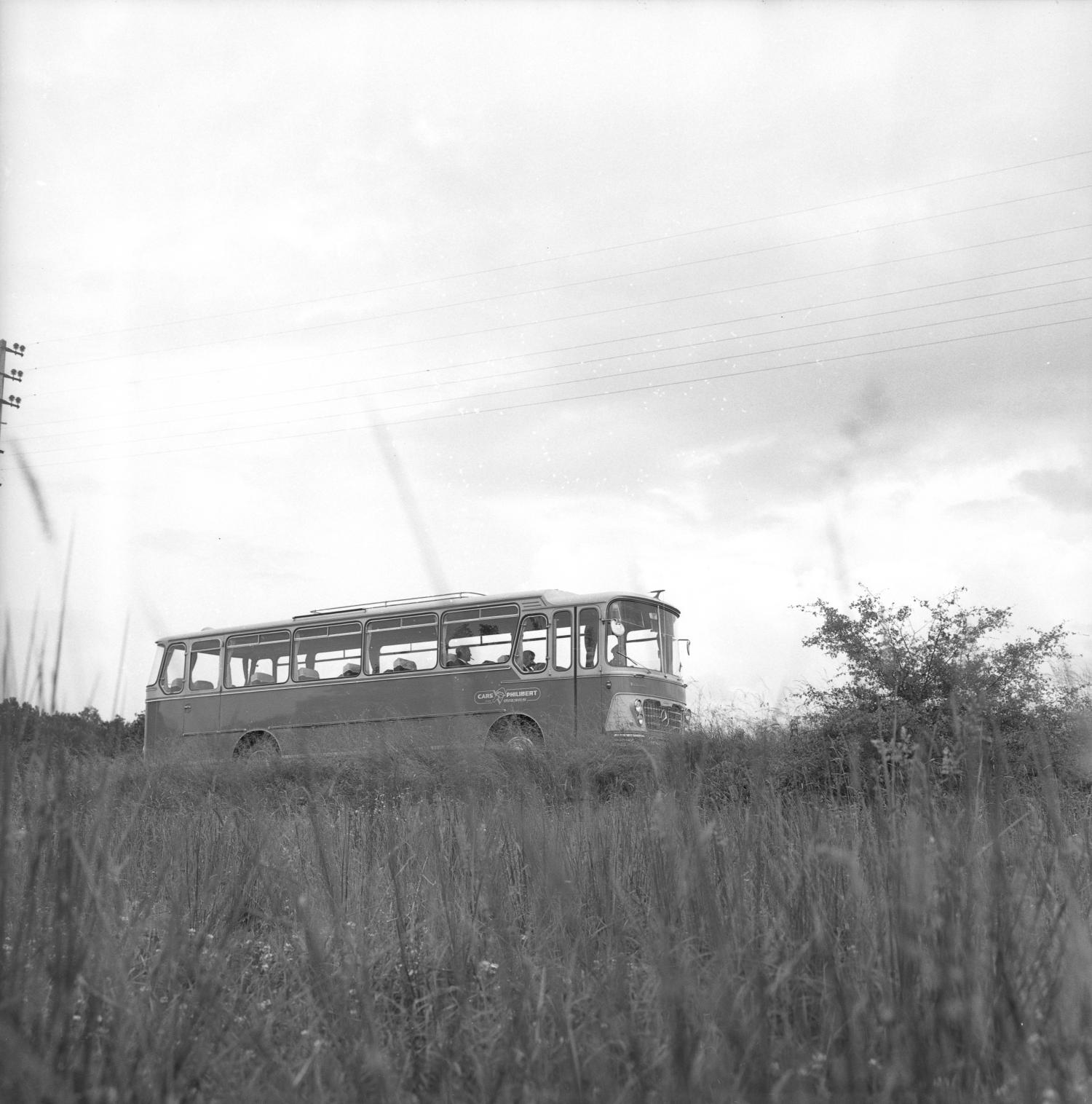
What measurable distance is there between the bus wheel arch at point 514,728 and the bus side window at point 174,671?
613 cm

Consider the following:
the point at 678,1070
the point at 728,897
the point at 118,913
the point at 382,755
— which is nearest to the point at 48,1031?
the point at 678,1070

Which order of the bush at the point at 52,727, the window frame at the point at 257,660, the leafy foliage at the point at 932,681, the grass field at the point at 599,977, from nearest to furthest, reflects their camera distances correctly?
the grass field at the point at 599,977 → the bush at the point at 52,727 → the leafy foliage at the point at 932,681 → the window frame at the point at 257,660

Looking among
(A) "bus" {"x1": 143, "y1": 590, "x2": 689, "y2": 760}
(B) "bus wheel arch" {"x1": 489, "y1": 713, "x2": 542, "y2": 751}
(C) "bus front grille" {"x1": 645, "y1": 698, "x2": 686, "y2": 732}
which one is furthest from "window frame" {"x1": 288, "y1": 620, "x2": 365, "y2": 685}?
(C) "bus front grille" {"x1": 645, "y1": 698, "x2": 686, "y2": 732}

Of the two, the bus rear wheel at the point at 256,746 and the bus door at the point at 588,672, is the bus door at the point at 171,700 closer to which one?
the bus rear wheel at the point at 256,746

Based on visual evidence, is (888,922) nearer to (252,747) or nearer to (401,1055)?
(401,1055)

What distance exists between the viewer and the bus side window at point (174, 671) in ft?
57.0

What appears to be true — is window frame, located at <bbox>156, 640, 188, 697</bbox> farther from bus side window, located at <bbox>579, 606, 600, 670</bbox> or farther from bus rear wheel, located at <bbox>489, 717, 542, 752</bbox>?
bus side window, located at <bbox>579, 606, 600, 670</bbox>

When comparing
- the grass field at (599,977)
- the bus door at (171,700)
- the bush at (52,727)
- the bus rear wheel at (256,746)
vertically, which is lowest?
the grass field at (599,977)

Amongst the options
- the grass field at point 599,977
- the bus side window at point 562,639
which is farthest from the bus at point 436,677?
the grass field at point 599,977

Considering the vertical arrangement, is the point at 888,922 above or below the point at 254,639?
below

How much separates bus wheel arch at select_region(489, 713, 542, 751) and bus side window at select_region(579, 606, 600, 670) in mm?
1058

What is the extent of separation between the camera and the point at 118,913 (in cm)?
327

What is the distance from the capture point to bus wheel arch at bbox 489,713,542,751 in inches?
536

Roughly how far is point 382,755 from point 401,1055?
10.3m
